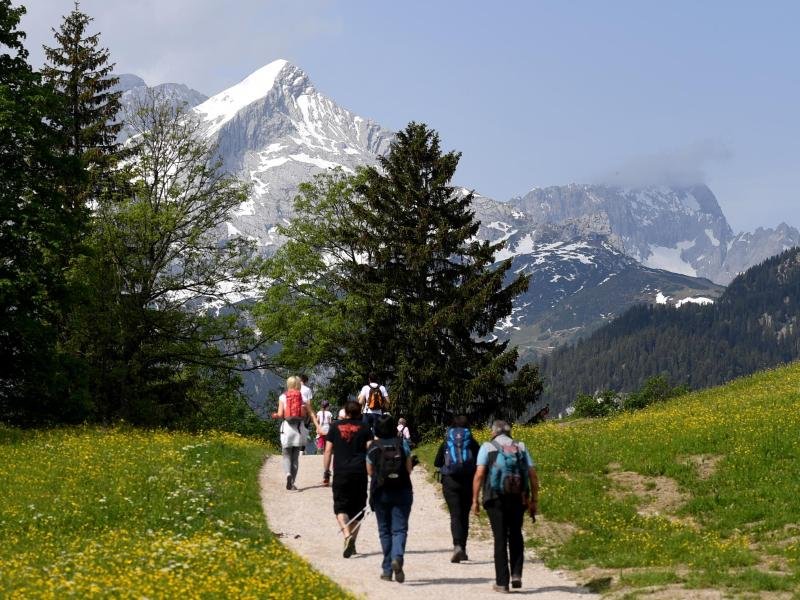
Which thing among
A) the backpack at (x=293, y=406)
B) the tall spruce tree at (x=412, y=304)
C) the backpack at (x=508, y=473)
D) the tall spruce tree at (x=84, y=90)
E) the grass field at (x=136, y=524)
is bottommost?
the grass field at (x=136, y=524)

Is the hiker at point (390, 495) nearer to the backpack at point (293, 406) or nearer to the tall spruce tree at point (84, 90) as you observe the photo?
the backpack at point (293, 406)

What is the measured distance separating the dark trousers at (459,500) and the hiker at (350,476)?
4.91ft

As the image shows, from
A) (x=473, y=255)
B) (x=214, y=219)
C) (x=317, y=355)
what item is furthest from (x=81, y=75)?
(x=473, y=255)

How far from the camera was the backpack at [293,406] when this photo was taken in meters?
22.3

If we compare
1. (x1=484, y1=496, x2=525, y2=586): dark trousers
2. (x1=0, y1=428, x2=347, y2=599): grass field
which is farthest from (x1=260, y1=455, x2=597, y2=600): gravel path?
(x1=0, y1=428, x2=347, y2=599): grass field

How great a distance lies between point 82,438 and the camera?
2566 centimetres

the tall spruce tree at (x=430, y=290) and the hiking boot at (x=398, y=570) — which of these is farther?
the tall spruce tree at (x=430, y=290)

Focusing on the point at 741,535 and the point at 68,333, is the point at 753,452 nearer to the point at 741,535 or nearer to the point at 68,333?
the point at 741,535

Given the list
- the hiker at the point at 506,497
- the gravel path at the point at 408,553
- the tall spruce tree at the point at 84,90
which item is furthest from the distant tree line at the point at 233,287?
the hiker at the point at 506,497

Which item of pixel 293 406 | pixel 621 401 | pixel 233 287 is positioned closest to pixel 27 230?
pixel 293 406

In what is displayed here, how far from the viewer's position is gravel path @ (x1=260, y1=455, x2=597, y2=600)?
43.4 feet

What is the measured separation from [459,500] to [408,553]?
2018 mm

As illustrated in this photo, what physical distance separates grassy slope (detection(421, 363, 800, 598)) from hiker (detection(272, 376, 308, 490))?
6.22 m

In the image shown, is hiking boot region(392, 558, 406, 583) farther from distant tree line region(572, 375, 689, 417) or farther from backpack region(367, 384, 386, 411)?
distant tree line region(572, 375, 689, 417)
